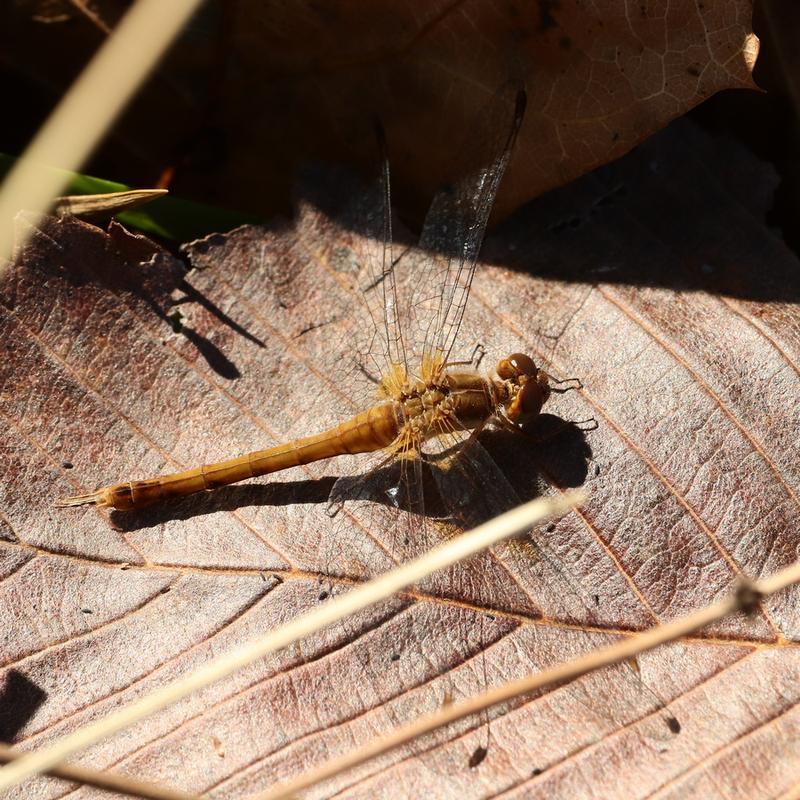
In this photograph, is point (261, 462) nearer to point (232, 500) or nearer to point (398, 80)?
point (232, 500)

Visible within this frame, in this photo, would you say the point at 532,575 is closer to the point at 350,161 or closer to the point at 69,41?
the point at 350,161

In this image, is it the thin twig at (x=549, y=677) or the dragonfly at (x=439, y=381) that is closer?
the thin twig at (x=549, y=677)

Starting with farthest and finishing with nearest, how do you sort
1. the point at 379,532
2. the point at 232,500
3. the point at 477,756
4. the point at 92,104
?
the point at 92,104 → the point at 232,500 → the point at 379,532 → the point at 477,756

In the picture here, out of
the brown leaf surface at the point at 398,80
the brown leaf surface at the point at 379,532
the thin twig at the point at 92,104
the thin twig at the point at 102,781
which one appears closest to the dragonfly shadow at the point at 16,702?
the brown leaf surface at the point at 379,532

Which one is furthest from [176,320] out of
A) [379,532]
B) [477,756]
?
[477,756]

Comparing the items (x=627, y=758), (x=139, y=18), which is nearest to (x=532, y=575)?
(x=627, y=758)

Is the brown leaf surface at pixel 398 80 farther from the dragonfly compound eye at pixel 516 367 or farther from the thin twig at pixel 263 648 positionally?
the thin twig at pixel 263 648

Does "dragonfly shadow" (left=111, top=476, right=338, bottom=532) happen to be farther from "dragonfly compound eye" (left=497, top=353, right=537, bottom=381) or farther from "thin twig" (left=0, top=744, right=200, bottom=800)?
"thin twig" (left=0, top=744, right=200, bottom=800)
